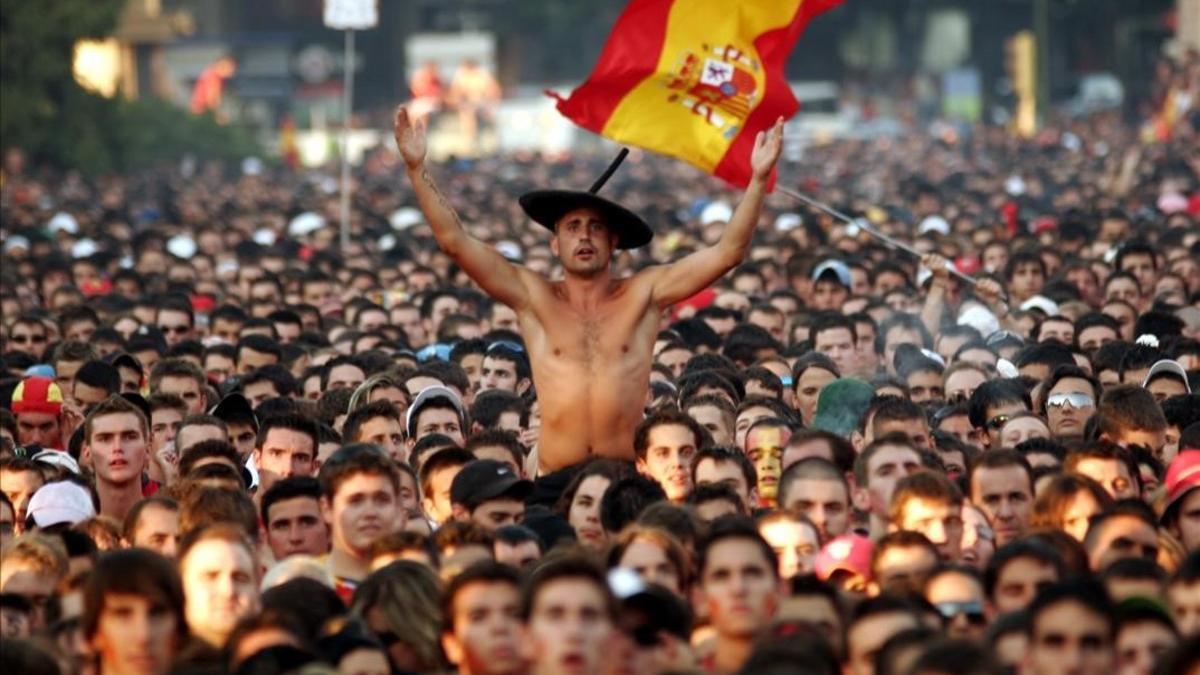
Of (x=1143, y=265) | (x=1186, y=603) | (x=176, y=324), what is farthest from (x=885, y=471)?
(x=1143, y=265)

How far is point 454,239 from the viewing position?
12141 mm

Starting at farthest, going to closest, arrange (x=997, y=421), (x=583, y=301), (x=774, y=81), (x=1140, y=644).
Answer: (x=774, y=81), (x=997, y=421), (x=583, y=301), (x=1140, y=644)

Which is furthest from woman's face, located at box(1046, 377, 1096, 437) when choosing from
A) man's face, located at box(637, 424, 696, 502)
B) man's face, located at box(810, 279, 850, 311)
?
man's face, located at box(810, 279, 850, 311)

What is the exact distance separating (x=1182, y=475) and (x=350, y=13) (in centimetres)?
1859

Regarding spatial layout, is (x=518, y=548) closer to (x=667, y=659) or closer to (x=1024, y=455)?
(x=667, y=659)

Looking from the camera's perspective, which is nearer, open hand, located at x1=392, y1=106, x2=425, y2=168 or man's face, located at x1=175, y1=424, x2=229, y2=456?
open hand, located at x1=392, y1=106, x2=425, y2=168

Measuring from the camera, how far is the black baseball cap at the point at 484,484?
11.6 metres

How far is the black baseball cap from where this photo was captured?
11625mm

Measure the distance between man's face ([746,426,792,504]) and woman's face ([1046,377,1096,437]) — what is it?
1709 millimetres

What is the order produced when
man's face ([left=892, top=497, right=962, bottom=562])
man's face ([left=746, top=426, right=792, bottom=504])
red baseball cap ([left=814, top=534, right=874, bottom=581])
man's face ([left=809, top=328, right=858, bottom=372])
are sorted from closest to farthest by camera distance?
red baseball cap ([left=814, top=534, right=874, bottom=581])
man's face ([left=892, top=497, right=962, bottom=562])
man's face ([left=746, top=426, right=792, bottom=504])
man's face ([left=809, top=328, right=858, bottom=372])

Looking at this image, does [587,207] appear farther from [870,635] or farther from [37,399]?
[37,399]

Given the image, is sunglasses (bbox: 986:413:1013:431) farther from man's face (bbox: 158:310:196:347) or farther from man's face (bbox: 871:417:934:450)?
man's face (bbox: 158:310:196:347)

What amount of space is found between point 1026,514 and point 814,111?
57.4 metres

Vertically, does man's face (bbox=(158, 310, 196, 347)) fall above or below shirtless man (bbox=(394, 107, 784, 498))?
below
